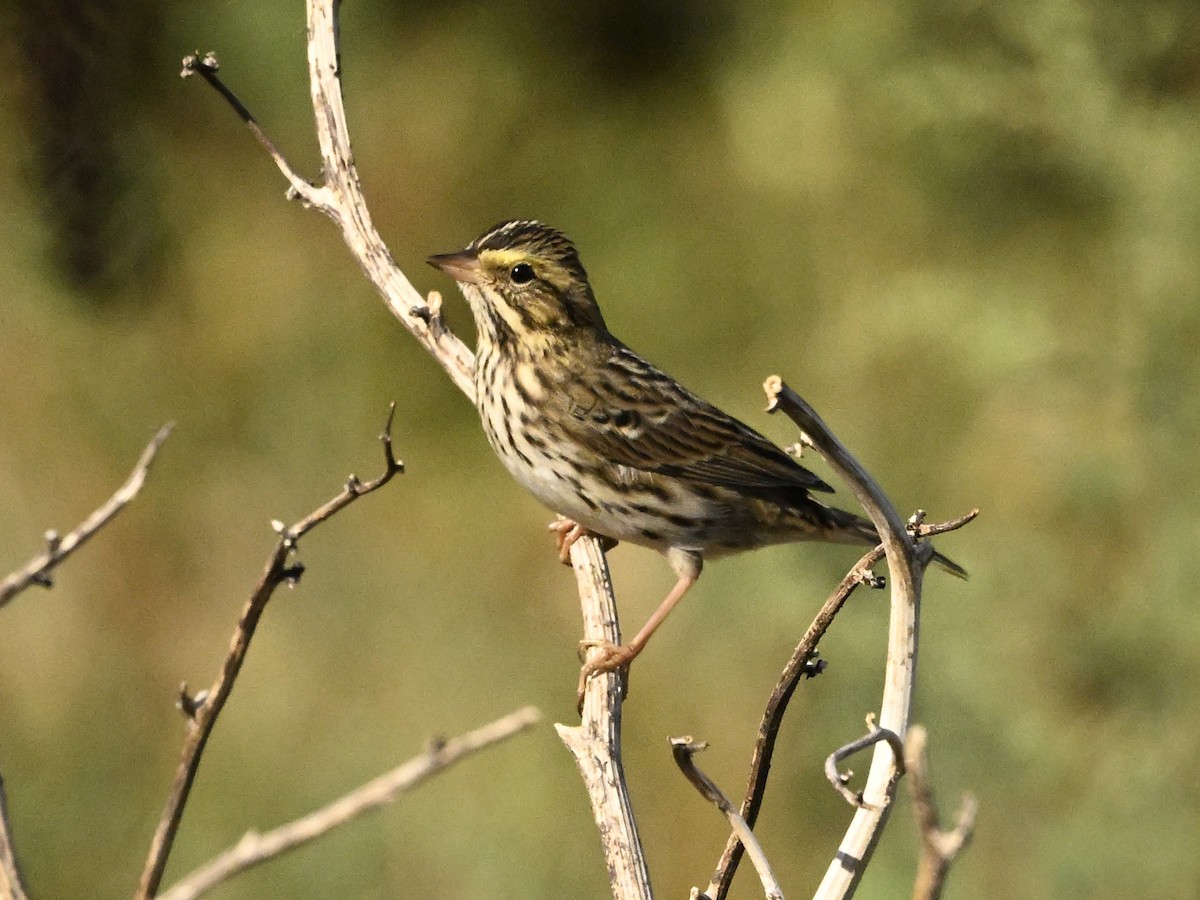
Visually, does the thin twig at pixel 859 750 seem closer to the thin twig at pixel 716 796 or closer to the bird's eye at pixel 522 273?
the thin twig at pixel 716 796

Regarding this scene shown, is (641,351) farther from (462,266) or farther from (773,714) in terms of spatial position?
(773,714)

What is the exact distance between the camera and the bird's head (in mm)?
3965

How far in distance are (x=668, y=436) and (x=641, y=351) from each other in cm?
266

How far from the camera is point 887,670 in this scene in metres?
1.81

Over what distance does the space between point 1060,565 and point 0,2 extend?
3.94m

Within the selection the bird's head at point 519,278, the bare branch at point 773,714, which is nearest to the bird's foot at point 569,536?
the bird's head at point 519,278

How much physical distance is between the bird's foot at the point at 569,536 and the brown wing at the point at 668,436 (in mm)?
187

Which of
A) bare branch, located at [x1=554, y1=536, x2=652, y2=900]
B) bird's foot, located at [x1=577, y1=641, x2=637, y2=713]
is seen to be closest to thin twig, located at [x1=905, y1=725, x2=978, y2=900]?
bare branch, located at [x1=554, y1=536, x2=652, y2=900]

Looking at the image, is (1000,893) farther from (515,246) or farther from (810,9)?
(810,9)

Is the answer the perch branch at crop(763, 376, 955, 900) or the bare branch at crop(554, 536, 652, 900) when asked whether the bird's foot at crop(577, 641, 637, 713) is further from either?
the perch branch at crop(763, 376, 955, 900)

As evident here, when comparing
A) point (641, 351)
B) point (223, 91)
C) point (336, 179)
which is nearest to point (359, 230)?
point (336, 179)

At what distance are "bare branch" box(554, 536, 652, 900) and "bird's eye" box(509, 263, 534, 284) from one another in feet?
2.55

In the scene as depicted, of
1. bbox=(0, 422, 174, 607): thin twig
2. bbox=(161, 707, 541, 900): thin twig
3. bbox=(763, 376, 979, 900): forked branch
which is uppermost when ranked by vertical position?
bbox=(763, 376, 979, 900): forked branch

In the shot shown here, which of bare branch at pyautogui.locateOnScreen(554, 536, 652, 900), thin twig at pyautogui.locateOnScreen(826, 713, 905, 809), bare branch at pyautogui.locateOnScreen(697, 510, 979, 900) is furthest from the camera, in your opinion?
bare branch at pyautogui.locateOnScreen(554, 536, 652, 900)
